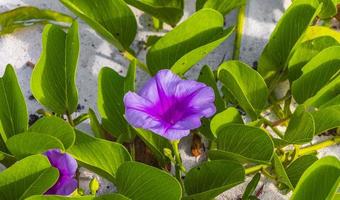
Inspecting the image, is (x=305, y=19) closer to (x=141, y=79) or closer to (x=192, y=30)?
(x=192, y=30)

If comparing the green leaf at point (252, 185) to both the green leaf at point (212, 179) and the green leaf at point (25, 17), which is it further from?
the green leaf at point (25, 17)

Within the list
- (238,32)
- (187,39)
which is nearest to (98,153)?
(187,39)

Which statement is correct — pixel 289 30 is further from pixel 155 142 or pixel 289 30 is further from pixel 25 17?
pixel 25 17

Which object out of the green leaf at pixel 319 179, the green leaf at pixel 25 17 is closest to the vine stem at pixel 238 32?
the green leaf at pixel 25 17

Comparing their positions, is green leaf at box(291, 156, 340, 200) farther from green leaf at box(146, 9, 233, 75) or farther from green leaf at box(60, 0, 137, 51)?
green leaf at box(60, 0, 137, 51)

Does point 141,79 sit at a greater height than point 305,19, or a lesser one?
lesser

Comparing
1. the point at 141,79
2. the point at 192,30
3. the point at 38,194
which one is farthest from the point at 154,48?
the point at 38,194
